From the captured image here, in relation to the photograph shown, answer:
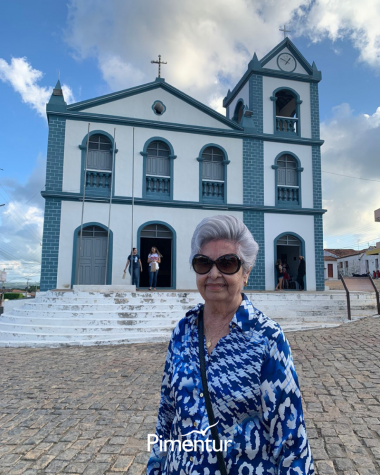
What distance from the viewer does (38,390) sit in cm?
453

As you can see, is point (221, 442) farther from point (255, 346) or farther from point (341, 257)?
point (341, 257)

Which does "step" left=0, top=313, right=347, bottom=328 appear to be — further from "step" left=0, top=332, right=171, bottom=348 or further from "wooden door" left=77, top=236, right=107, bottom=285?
"wooden door" left=77, top=236, right=107, bottom=285

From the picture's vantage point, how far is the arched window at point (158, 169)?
519 inches

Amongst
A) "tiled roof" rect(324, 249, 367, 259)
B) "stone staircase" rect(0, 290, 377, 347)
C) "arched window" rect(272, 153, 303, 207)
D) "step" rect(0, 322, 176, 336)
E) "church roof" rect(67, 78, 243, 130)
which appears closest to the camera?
"stone staircase" rect(0, 290, 377, 347)

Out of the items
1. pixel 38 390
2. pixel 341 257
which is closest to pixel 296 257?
pixel 38 390

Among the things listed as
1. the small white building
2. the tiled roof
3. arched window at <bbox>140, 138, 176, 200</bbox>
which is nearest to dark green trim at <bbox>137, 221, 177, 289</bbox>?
arched window at <bbox>140, 138, 176, 200</bbox>

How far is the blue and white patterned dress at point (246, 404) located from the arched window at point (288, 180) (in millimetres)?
13198

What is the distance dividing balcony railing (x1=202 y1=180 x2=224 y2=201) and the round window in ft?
9.99

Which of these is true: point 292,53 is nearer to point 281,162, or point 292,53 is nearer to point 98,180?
point 281,162

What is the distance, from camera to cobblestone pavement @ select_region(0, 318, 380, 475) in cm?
286

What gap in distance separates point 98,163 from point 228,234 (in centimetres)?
1208

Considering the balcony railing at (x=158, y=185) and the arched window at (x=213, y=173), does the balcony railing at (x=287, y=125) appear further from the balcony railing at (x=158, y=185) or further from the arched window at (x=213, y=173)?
the balcony railing at (x=158, y=185)

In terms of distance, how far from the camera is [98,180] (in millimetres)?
12727

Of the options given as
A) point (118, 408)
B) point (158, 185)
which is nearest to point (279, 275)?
point (158, 185)
